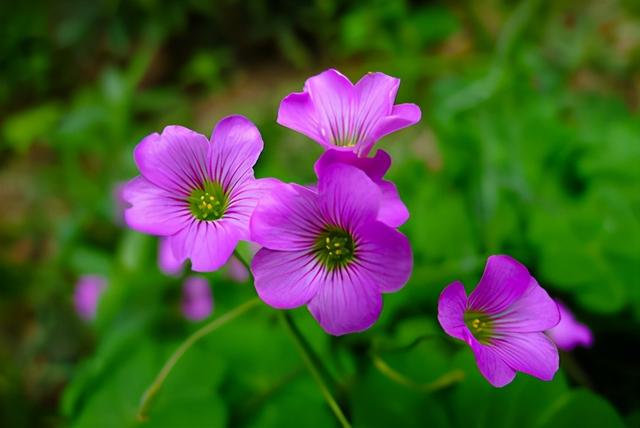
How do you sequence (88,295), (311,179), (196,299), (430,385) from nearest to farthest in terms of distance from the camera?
(430,385) < (196,299) < (311,179) < (88,295)

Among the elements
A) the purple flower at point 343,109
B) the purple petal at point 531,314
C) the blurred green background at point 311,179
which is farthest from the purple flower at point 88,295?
the purple petal at point 531,314

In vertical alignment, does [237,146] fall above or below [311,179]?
above

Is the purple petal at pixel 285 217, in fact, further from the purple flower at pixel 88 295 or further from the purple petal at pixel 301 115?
the purple flower at pixel 88 295

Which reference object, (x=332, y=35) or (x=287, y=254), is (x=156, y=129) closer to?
(x=332, y=35)

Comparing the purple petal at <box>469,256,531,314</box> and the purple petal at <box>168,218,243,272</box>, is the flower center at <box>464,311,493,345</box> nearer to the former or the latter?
the purple petal at <box>469,256,531,314</box>

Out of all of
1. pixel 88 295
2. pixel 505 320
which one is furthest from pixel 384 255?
pixel 88 295

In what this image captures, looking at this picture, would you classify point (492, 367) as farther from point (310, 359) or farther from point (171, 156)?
point (171, 156)
